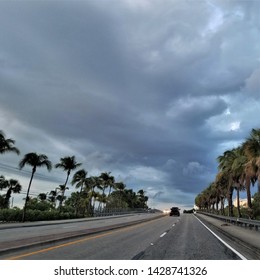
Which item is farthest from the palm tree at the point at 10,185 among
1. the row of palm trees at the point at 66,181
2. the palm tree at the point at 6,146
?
the palm tree at the point at 6,146

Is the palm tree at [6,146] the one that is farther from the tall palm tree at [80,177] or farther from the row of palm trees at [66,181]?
the tall palm tree at [80,177]

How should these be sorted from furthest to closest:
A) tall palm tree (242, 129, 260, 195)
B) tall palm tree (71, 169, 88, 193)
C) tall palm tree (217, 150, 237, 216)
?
1. tall palm tree (71, 169, 88, 193)
2. tall palm tree (217, 150, 237, 216)
3. tall palm tree (242, 129, 260, 195)

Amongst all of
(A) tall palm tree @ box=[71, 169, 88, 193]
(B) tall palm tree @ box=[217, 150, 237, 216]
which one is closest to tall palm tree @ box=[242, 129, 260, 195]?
(B) tall palm tree @ box=[217, 150, 237, 216]

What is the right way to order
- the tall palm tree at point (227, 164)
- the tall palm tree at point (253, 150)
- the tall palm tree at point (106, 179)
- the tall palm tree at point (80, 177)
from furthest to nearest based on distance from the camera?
the tall palm tree at point (106, 179) → the tall palm tree at point (80, 177) → the tall palm tree at point (227, 164) → the tall palm tree at point (253, 150)

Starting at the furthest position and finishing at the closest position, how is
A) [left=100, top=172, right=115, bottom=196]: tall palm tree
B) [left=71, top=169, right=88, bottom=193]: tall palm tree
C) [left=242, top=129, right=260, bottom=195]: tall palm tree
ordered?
[left=100, top=172, right=115, bottom=196]: tall palm tree
[left=71, top=169, right=88, bottom=193]: tall palm tree
[left=242, top=129, right=260, bottom=195]: tall palm tree

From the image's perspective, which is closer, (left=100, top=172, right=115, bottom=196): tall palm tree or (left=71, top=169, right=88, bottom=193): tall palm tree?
(left=71, top=169, right=88, bottom=193): tall palm tree

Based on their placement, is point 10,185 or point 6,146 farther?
point 10,185

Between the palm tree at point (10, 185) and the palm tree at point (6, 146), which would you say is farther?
the palm tree at point (10, 185)

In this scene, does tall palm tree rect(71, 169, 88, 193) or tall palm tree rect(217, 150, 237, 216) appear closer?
tall palm tree rect(217, 150, 237, 216)

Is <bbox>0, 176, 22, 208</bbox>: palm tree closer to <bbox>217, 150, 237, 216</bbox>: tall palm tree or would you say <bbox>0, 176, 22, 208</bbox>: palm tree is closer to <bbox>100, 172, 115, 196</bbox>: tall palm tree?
<bbox>100, 172, 115, 196</bbox>: tall palm tree

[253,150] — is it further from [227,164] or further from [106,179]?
[106,179]

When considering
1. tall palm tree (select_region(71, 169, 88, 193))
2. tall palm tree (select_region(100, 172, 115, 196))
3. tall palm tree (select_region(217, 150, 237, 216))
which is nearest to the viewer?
tall palm tree (select_region(217, 150, 237, 216))

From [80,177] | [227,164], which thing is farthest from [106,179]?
[227,164]

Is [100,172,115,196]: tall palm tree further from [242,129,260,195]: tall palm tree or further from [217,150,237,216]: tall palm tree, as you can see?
[242,129,260,195]: tall palm tree
